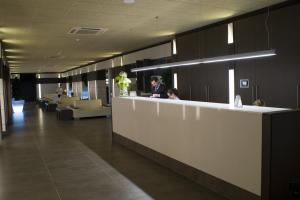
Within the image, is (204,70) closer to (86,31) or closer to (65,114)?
(86,31)

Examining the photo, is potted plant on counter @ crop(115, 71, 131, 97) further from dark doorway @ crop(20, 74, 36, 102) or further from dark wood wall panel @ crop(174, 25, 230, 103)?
dark doorway @ crop(20, 74, 36, 102)

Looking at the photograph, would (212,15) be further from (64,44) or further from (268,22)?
(64,44)

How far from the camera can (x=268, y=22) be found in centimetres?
564

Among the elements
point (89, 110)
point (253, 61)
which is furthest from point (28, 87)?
point (253, 61)

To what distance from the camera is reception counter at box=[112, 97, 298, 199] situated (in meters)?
3.09

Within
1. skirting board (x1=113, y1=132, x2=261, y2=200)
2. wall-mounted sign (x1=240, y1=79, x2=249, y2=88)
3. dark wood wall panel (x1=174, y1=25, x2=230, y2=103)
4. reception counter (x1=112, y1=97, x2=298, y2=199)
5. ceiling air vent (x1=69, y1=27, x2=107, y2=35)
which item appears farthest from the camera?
ceiling air vent (x1=69, y1=27, x2=107, y2=35)

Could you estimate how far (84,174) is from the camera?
4633mm

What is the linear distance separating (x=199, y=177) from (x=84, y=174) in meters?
1.87

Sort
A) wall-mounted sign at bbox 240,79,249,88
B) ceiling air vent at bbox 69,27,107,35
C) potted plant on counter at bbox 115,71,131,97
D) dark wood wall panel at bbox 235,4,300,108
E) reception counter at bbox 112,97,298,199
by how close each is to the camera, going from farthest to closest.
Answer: potted plant on counter at bbox 115,71,131,97 → ceiling air vent at bbox 69,27,107,35 → wall-mounted sign at bbox 240,79,249,88 → dark wood wall panel at bbox 235,4,300,108 → reception counter at bbox 112,97,298,199

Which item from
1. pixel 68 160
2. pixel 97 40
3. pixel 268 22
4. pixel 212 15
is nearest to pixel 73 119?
pixel 97 40

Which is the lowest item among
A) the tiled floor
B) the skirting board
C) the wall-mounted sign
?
the tiled floor

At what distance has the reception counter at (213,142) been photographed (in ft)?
10.1

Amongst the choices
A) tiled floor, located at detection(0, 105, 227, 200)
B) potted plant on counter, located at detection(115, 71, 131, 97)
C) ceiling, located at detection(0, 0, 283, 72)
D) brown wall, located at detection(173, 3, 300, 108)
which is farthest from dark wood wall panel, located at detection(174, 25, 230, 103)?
tiled floor, located at detection(0, 105, 227, 200)

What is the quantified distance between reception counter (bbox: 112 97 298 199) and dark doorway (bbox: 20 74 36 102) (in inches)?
1019
